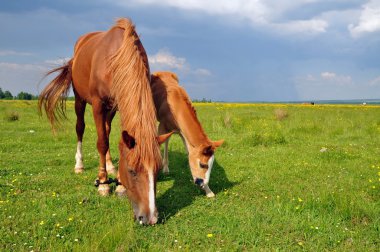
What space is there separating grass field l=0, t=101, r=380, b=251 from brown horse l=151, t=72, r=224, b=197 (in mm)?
509

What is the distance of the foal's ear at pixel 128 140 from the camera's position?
4.18m

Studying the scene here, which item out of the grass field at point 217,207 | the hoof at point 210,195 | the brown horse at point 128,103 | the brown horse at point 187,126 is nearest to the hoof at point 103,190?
the brown horse at point 128,103

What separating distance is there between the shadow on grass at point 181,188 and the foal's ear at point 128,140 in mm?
1110

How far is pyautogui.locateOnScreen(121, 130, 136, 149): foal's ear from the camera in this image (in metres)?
4.18

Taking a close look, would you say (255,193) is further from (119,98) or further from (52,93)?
(52,93)

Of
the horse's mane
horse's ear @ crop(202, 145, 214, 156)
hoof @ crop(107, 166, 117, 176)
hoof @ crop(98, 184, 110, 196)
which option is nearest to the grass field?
hoof @ crop(98, 184, 110, 196)

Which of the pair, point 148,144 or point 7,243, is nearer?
point 7,243

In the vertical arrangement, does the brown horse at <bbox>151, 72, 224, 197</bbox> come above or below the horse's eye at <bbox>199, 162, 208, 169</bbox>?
above

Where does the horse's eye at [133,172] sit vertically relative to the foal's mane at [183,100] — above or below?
below

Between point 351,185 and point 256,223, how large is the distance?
9.60ft

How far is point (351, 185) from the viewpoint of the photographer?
644 cm

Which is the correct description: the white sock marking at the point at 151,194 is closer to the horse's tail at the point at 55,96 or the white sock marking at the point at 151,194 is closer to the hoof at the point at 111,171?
the hoof at the point at 111,171

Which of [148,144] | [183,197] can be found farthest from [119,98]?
[183,197]

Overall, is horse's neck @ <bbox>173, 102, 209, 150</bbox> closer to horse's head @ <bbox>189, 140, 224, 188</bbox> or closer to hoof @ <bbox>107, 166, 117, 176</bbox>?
horse's head @ <bbox>189, 140, 224, 188</bbox>
